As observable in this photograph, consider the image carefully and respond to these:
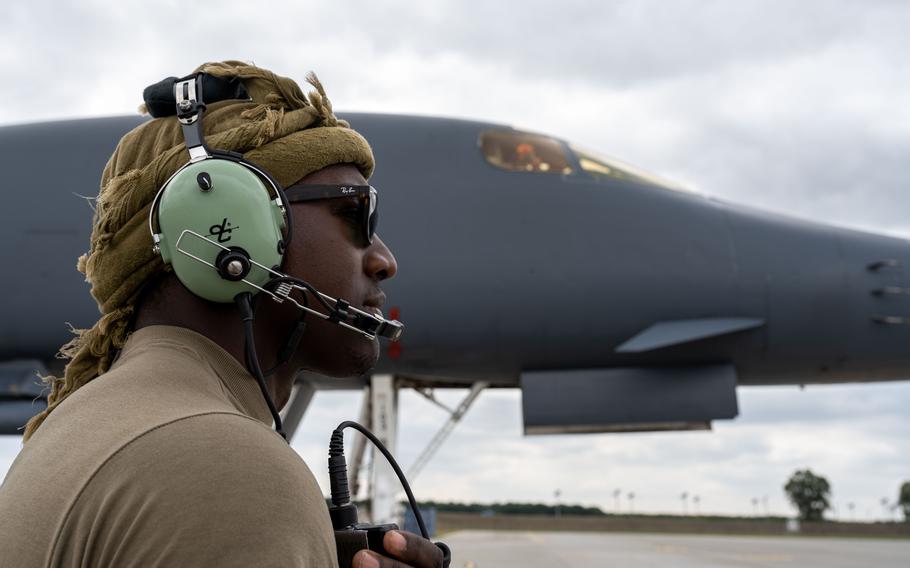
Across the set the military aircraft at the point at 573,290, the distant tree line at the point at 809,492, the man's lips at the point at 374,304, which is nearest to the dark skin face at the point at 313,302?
the man's lips at the point at 374,304

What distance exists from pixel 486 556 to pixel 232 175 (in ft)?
54.8

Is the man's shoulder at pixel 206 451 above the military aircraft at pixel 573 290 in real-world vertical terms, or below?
below

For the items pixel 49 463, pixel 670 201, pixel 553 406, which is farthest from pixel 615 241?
pixel 49 463

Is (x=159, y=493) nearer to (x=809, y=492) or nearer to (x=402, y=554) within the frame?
(x=402, y=554)

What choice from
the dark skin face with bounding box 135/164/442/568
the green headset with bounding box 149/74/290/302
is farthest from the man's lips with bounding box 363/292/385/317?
the green headset with bounding box 149/74/290/302

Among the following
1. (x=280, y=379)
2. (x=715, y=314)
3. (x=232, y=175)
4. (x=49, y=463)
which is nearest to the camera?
(x=49, y=463)

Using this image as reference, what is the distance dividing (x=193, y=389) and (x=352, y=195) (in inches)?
24.7

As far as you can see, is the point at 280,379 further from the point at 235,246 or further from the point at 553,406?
the point at 553,406

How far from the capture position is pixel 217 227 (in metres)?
1.72

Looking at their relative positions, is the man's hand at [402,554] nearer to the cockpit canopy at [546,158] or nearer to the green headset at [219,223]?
the green headset at [219,223]

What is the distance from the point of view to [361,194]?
1.85 m

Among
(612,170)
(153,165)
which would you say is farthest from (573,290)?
(153,165)

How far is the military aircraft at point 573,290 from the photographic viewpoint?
7469 mm

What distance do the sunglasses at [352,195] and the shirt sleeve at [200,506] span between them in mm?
745
